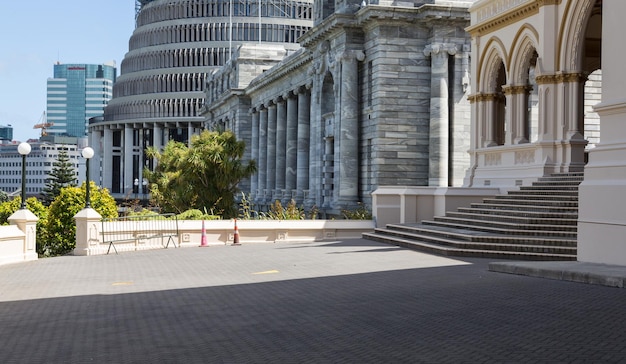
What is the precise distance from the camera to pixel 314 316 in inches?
496

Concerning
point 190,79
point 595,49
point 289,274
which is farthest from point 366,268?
point 190,79

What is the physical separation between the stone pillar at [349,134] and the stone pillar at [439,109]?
14.3 feet

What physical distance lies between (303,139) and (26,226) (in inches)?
1502

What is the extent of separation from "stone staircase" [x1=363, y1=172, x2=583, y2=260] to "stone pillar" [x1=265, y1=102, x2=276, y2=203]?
1792 inches

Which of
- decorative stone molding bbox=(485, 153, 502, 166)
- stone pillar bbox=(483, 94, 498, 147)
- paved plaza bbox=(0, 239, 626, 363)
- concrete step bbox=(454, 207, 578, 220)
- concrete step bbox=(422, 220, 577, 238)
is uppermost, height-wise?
stone pillar bbox=(483, 94, 498, 147)

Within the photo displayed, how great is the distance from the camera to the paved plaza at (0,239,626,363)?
9.88m

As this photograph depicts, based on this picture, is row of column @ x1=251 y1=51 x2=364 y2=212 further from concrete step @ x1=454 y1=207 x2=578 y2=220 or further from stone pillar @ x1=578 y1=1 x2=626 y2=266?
stone pillar @ x1=578 y1=1 x2=626 y2=266

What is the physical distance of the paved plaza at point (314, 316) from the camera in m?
9.88

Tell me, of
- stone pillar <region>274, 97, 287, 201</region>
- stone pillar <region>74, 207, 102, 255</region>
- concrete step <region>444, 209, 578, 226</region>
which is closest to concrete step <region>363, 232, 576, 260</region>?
concrete step <region>444, 209, 578, 226</region>

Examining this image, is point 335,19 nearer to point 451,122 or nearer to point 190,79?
point 451,122

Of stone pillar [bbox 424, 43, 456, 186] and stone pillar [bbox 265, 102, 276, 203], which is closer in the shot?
stone pillar [bbox 424, 43, 456, 186]

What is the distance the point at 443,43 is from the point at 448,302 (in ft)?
105

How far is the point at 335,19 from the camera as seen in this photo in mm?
45844

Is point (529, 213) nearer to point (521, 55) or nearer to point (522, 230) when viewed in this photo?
point (522, 230)
